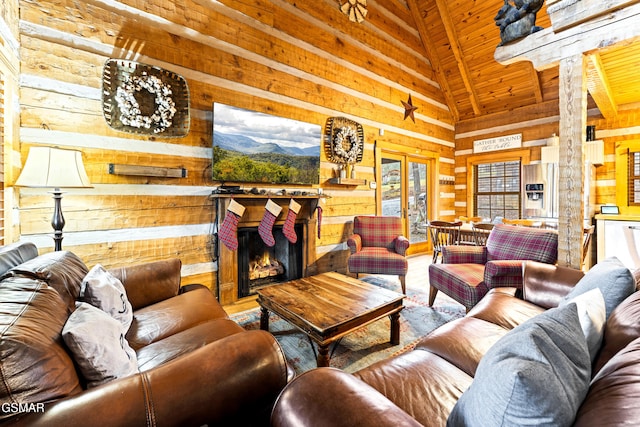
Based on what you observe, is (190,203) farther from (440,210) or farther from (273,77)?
(440,210)

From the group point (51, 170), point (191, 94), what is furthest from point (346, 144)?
point (51, 170)

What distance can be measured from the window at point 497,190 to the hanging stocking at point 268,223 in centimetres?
492

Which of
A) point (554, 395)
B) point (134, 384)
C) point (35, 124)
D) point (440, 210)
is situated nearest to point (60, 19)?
point (35, 124)

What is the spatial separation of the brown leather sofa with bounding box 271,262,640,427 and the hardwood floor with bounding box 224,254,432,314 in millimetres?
2107

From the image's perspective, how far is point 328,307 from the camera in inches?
76.7

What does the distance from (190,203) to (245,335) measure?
2.20m

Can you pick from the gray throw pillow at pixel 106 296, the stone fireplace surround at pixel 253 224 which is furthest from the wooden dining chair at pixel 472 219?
the gray throw pillow at pixel 106 296

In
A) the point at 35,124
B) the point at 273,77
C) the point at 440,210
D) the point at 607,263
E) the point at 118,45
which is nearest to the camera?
the point at 607,263

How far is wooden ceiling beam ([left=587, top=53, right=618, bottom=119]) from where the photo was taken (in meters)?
2.76

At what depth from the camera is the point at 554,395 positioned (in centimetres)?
54

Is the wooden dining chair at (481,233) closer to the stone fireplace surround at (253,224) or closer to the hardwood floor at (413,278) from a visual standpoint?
the hardwood floor at (413,278)

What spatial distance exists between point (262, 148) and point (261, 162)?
0.54ft

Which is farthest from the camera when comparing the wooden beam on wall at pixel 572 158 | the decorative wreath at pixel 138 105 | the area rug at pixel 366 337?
the decorative wreath at pixel 138 105

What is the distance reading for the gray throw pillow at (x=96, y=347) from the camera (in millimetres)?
907
